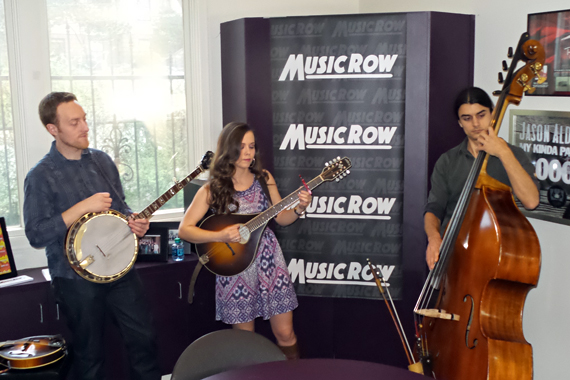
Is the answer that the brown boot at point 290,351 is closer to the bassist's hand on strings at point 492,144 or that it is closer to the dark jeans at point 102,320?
the dark jeans at point 102,320

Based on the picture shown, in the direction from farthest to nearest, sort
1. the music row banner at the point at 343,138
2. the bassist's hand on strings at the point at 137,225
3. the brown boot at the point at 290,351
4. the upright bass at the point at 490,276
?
1. the music row banner at the point at 343,138
2. the brown boot at the point at 290,351
3. the bassist's hand on strings at the point at 137,225
4. the upright bass at the point at 490,276

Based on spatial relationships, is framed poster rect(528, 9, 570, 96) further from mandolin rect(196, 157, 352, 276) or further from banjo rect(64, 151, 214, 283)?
banjo rect(64, 151, 214, 283)

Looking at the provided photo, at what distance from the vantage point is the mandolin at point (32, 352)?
269 cm

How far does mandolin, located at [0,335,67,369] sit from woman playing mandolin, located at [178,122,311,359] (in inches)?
32.0

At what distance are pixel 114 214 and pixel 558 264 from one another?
220 centimetres

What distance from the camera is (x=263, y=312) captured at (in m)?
3.13

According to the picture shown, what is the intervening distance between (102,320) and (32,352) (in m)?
0.36

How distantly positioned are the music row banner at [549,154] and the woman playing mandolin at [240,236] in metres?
1.14

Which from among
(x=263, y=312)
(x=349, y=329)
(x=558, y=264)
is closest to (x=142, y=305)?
(x=263, y=312)

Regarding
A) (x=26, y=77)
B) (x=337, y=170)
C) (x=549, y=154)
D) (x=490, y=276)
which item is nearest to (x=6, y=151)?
(x=26, y=77)

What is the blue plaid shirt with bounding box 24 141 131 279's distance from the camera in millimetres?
2797

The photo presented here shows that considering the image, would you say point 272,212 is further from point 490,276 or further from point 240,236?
point 490,276

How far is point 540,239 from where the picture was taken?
296cm

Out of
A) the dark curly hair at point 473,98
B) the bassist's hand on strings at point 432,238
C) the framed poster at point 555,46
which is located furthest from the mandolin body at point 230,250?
the framed poster at point 555,46
